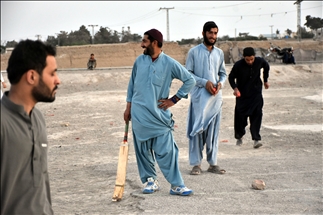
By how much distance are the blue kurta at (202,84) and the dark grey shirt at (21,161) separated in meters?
4.77

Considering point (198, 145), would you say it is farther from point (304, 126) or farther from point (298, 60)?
point (298, 60)

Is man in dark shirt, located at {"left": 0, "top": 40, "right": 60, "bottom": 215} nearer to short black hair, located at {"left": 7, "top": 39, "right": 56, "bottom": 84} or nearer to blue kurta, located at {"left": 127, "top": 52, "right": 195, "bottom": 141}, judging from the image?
short black hair, located at {"left": 7, "top": 39, "right": 56, "bottom": 84}

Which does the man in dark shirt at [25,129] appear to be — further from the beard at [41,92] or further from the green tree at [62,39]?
the green tree at [62,39]

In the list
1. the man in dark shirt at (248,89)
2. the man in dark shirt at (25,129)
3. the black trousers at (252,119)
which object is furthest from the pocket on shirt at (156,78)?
the black trousers at (252,119)

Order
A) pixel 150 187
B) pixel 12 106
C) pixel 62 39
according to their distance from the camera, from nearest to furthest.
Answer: pixel 12 106 < pixel 150 187 < pixel 62 39

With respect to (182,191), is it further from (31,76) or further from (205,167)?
(31,76)

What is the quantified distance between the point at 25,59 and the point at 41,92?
188 millimetres

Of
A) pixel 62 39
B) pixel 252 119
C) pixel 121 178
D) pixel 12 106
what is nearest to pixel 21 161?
pixel 12 106

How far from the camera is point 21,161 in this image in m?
2.92

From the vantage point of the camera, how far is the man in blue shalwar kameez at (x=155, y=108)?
21.1 feet

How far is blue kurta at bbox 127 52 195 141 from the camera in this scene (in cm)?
643

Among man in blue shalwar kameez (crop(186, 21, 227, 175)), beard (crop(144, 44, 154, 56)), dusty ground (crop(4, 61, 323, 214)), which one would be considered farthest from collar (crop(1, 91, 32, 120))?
man in blue shalwar kameez (crop(186, 21, 227, 175))

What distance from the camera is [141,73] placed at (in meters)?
6.48

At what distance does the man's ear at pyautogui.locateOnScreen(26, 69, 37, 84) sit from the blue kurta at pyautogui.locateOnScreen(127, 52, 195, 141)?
3.46 metres
